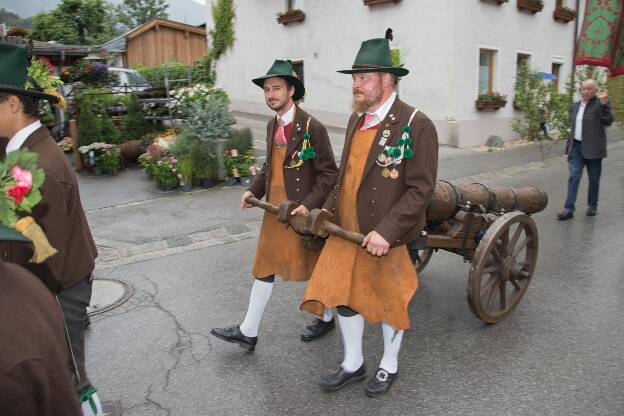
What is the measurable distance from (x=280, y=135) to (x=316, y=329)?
1471 mm

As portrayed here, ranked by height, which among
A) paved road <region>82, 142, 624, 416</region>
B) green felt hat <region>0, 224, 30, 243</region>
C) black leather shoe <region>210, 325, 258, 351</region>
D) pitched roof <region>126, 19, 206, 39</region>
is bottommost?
paved road <region>82, 142, 624, 416</region>

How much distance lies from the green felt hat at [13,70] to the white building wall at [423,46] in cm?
1278

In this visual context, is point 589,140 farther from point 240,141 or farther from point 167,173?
point 167,173

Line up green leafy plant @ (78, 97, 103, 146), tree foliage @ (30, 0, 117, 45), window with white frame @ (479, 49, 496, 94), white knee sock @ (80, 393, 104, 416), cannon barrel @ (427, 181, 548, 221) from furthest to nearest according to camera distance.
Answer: tree foliage @ (30, 0, 117, 45)
window with white frame @ (479, 49, 496, 94)
green leafy plant @ (78, 97, 103, 146)
cannon barrel @ (427, 181, 548, 221)
white knee sock @ (80, 393, 104, 416)

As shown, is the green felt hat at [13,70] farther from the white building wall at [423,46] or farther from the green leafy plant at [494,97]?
the green leafy plant at [494,97]

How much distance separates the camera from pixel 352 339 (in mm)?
3334

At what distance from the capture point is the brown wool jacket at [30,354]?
1097mm

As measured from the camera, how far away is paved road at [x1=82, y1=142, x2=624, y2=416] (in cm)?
323

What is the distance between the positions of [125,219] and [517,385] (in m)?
5.90

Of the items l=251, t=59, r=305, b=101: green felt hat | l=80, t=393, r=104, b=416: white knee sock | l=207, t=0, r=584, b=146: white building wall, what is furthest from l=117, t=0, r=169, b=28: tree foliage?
l=80, t=393, r=104, b=416: white knee sock

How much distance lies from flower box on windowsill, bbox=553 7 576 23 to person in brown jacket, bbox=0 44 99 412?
18248 millimetres

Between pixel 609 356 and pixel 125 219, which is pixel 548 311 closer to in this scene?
pixel 609 356

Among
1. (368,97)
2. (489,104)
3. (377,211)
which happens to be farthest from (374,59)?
(489,104)

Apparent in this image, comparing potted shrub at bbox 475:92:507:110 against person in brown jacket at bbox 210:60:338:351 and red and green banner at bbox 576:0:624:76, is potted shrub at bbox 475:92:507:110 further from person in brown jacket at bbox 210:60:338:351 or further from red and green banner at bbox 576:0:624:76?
red and green banner at bbox 576:0:624:76
